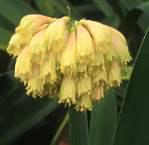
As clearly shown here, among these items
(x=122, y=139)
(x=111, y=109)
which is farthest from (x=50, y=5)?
(x=122, y=139)

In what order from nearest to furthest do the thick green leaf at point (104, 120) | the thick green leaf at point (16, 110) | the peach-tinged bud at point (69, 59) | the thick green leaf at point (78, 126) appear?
the peach-tinged bud at point (69, 59)
the thick green leaf at point (78, 126)
the thick green leaf at point (104, 120)
the thick green leaf at point (16, 110)

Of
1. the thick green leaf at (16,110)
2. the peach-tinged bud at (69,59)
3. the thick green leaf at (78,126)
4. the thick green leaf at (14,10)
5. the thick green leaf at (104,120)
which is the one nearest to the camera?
the peach-tinged bud at (69,59)

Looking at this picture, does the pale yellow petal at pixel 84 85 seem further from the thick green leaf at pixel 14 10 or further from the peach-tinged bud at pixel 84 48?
the thick green leaf at pixel 14 10

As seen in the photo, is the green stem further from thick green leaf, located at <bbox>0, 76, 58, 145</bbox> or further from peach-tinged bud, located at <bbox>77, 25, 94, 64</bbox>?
peach-tinged bud, located at <bbox>77, 25, 94, 64</bbox>

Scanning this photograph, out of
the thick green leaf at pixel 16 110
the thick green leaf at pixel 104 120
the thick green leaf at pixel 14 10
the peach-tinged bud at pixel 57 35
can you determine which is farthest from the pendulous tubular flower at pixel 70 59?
the thick green leaf at pixel 14 10

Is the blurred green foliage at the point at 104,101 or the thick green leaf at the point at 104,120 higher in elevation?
the blurred green foliage at the point at 104,101

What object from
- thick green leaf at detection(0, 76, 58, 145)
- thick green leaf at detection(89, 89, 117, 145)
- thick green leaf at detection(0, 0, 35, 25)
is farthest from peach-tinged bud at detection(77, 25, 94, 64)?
thick green leaf at detection(0, 0, 35, 25)

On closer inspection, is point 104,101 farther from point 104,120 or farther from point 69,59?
point 69,59

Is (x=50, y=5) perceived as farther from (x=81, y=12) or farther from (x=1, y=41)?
(x=1, y=41)

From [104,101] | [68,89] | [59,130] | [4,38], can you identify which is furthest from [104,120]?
[68,89]
